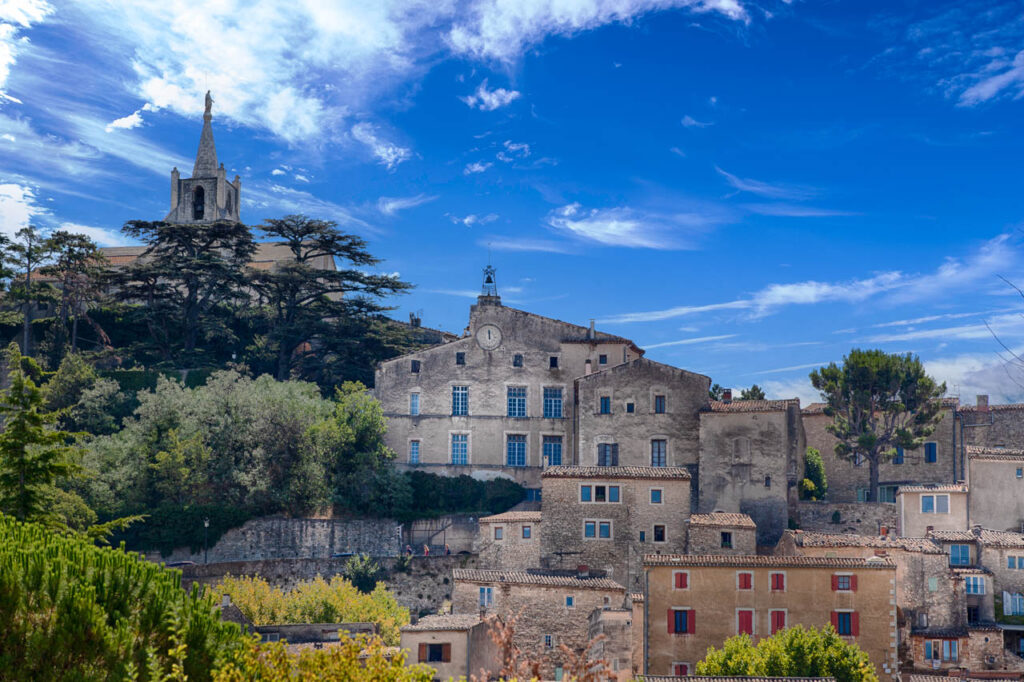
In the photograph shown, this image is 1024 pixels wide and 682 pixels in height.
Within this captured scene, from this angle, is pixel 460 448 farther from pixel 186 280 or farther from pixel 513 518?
pixel 186 280

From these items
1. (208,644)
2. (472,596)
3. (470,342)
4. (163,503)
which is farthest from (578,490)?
(208,644)

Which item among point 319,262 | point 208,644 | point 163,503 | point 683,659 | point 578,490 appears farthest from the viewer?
point 319,262

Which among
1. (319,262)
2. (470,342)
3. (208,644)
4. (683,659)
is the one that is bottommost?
(683,659)

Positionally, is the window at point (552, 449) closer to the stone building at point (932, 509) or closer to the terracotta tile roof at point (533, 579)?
the terracotta tile roof at point (533, 579)

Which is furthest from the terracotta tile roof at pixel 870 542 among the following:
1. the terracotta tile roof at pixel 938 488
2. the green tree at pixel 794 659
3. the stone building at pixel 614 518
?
the green tree at pixel 794 659

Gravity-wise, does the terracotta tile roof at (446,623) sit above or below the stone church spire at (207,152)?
below

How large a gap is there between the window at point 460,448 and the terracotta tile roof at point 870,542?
1744 cm

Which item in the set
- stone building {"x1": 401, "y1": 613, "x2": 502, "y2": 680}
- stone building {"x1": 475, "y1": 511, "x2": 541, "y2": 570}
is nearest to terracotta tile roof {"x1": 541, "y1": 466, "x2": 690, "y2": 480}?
stone building {"x1": 475, "y1": 511, "x2": 541, "y2": 570}

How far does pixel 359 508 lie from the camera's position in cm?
4788

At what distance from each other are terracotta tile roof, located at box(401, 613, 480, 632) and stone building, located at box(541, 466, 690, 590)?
19.8 ft

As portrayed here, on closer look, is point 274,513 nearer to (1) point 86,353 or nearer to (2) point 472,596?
(2) point 472,596

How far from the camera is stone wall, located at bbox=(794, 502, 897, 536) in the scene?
47.6 metres

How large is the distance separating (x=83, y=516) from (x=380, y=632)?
11722 mm

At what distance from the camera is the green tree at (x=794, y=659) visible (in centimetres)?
3247
